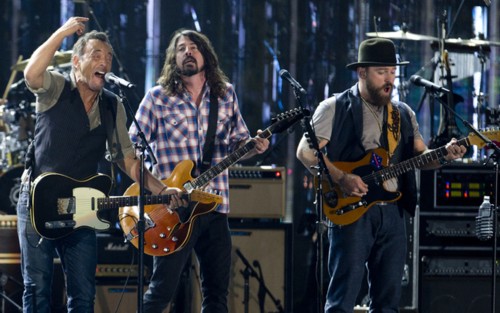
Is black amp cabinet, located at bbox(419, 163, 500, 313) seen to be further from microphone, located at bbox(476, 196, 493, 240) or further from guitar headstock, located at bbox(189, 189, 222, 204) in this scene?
guitar headstock, located at bbox(189, 189, 222, 204)

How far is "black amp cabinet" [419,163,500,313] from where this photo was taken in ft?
22.4

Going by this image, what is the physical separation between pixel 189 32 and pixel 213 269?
1574 millimetres

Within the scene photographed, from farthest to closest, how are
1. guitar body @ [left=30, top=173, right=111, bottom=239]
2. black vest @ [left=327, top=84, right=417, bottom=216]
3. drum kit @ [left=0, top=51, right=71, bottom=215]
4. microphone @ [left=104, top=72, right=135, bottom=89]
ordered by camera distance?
drum kit @ [left=0, top=51, right=71, bottom=215] < black vest @ [left=327, top=84, right=417, bottom=216] < guitar body @ [left=30, top=173, right=111, bottom=239] < microphone @ [left=104, top=72, right=135, bottom=89]

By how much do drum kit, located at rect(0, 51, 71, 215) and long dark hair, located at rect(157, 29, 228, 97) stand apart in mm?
2244

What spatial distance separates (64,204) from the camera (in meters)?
5.23

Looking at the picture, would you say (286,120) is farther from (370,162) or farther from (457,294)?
(457,294)

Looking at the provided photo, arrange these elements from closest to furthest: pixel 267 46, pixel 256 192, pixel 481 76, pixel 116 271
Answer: pixel 116 271
pixel 256 192
pixel 481 76
pixel 267 46

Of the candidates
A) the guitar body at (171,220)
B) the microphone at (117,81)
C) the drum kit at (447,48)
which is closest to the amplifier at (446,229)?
the drum kit at (447,48)

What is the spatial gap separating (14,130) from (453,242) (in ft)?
13.6

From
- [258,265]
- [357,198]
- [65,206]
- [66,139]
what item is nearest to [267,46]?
[258,265]

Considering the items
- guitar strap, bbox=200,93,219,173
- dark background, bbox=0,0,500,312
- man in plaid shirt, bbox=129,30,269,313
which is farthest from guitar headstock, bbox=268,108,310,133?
dark background, bbox=0,0,500,312

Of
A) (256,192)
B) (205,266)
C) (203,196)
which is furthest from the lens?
(256,192)

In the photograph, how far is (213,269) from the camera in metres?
5.45

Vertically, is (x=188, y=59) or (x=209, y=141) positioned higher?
(x=188, y=59)
